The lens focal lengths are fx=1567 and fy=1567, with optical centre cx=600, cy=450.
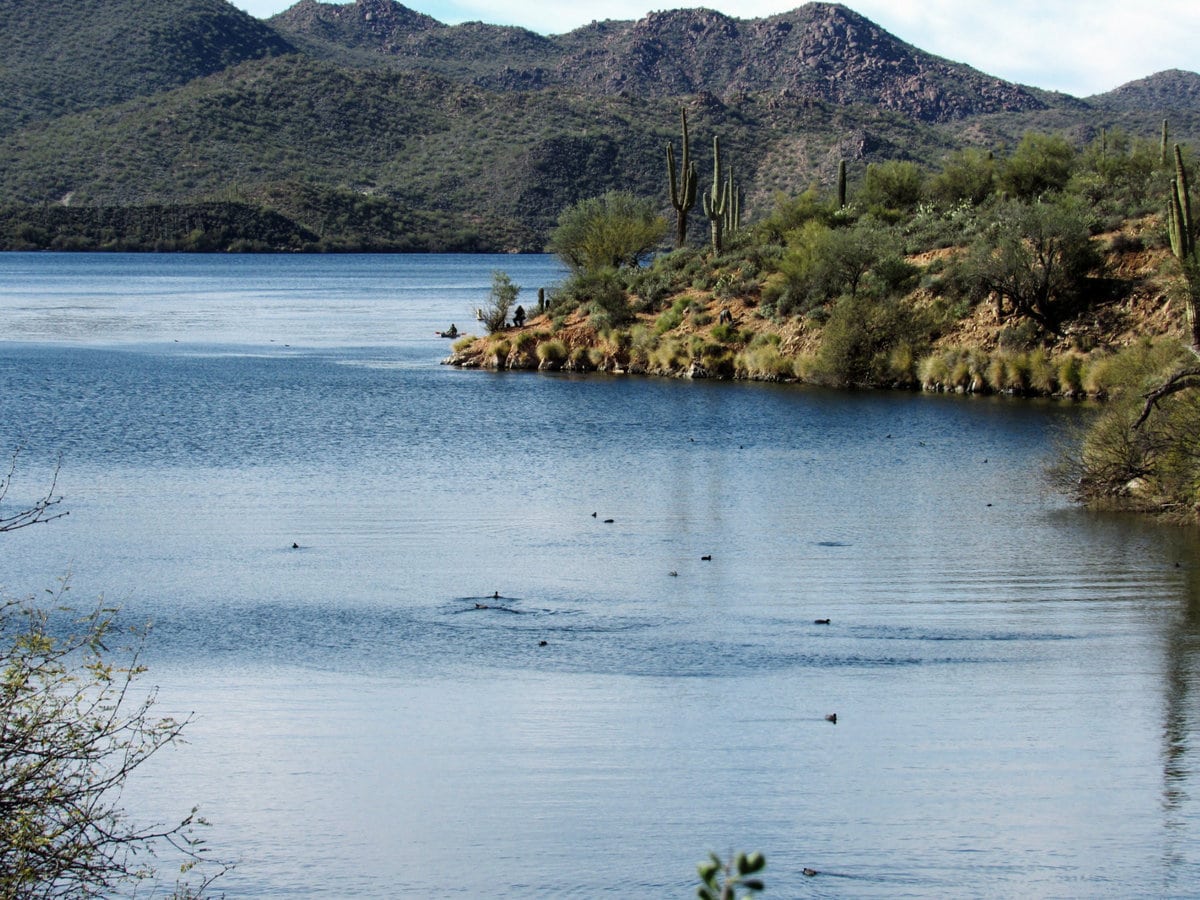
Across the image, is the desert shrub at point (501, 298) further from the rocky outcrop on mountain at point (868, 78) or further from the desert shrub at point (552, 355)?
the rocky outcrop on mountain at point (868, 78)

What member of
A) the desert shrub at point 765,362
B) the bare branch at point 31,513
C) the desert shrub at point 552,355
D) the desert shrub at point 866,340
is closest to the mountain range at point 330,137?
the desert shrub at point 552,355

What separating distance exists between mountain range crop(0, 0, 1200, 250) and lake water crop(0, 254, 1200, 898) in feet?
350

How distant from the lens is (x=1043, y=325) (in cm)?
4291

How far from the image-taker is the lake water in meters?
11.0

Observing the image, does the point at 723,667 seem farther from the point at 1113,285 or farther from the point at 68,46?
the point at 68,46

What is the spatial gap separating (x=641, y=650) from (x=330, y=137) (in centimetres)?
14763

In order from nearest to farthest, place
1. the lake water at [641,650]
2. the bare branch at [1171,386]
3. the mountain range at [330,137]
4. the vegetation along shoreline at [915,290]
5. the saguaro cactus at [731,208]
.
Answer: the lake water at [641,650]
the bare branch at [1171,386]
the vegetation along shoreline at [915,290]
the saguaro cactus at [731,208]
the mountain range at [330,137]

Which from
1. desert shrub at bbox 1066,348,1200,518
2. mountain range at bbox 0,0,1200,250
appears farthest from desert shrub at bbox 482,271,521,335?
mountain range at bbox 0,0,1200,250

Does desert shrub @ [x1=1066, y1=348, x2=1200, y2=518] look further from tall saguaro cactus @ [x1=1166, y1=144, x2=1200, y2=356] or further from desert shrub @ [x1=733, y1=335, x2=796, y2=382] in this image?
desert shrub @ [x1=733, y1=335, x2=796, y2=382]

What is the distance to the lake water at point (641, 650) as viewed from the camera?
36.0 feet

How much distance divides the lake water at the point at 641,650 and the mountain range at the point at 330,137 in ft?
350

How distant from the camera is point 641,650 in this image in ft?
51.9

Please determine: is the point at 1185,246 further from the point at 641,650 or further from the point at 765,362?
the point at 641,650


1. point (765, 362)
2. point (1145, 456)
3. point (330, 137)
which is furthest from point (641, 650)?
point (330, 137)
